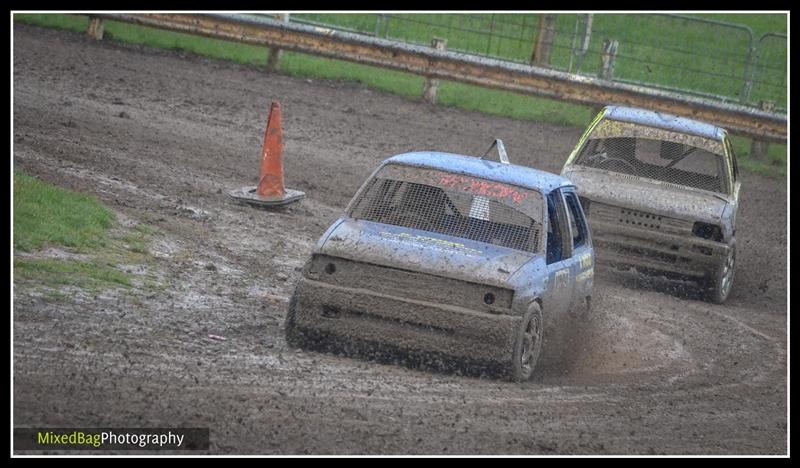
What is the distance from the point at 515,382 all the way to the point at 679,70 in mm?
16245

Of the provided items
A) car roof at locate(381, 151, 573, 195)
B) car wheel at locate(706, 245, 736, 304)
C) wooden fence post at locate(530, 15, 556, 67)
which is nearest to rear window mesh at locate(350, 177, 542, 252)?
car roof at locate(381, 151, 573, 195)

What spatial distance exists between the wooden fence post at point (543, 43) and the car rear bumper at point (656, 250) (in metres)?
10.5

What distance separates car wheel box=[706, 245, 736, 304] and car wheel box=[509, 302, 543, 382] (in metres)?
4.87

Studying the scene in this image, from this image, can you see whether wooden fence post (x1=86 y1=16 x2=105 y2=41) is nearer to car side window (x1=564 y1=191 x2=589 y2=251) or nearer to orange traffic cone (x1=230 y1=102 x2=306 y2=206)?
orange traffic cone (x1=230 y1=102 x2=306 y2=206)

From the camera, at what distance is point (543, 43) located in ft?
79.4

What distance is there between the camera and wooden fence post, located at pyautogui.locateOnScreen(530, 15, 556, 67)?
79.2 ft

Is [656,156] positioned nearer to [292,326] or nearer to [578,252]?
[578,252]

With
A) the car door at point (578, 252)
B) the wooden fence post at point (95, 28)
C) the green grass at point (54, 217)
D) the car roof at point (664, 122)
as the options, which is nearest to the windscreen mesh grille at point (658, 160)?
the car roof at point (664, 122)

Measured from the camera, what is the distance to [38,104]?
1634 centimetres

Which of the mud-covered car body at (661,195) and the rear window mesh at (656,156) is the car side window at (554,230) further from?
the rear window mesh at (656,156)

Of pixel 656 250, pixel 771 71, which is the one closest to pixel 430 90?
pixel 771 71

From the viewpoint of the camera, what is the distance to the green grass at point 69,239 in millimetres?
9805

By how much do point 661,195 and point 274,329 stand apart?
228 inches

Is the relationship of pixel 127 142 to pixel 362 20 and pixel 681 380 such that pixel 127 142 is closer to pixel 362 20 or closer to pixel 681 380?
pixel 681 380
